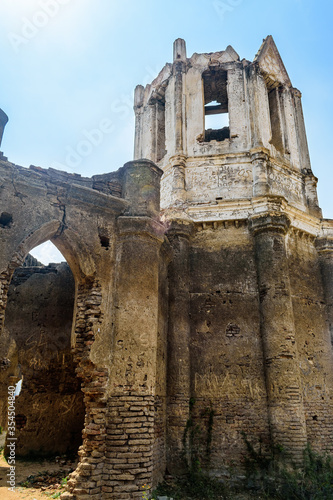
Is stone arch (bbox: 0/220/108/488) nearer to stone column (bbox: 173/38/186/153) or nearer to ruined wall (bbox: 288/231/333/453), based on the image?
ruined wall (bbox: 288/231/333/453)

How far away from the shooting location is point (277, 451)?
8.23 meters

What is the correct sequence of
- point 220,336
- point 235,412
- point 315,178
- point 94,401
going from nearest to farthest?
1. point 94,401
2. point 235,412
3. point 220,336
4. point 315,178

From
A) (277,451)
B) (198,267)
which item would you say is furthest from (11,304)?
(277,451)

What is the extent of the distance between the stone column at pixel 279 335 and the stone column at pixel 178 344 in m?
1.78

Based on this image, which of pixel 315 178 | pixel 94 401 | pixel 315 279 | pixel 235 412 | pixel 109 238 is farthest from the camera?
pixel 315 178

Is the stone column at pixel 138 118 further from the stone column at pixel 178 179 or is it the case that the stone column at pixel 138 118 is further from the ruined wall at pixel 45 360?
the ruined wall at pixel 45 360

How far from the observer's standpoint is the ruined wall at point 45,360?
365 inches

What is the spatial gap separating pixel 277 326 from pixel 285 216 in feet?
9.21

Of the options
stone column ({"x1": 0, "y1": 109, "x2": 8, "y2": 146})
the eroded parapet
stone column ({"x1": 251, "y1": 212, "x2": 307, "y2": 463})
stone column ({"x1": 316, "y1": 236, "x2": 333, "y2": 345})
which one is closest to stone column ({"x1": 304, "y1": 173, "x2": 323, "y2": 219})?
the eroded parapet

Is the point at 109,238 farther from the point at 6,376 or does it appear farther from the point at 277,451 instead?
the point at 6,376

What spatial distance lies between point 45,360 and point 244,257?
219 inches

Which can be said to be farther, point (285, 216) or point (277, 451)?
point (285, 216)

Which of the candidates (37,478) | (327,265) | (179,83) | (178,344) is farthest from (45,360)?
(179,83)

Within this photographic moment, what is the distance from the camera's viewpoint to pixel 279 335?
906 cm
